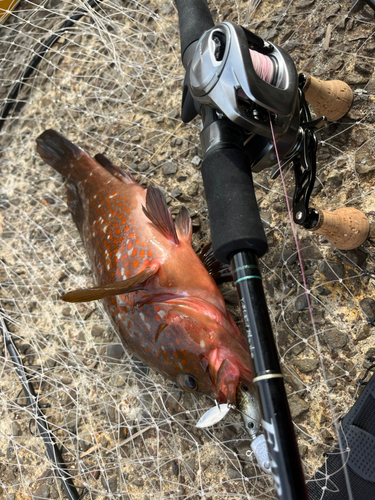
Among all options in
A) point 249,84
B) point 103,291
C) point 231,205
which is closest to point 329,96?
point 249,84

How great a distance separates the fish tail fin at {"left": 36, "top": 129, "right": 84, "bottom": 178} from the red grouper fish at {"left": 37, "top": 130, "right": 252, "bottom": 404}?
0.28 meters

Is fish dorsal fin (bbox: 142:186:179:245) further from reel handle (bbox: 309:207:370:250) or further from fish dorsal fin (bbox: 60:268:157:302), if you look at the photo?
reel handle (bbox: 309:207:370:250)

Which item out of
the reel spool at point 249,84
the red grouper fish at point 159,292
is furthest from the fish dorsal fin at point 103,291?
the reel spool at point 249,84

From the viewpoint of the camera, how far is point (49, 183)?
265cm

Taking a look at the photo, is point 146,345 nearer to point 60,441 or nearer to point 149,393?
point 149,393

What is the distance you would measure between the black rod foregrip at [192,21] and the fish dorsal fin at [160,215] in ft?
1.79

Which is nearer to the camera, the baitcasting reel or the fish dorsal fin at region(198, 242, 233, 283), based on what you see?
the baitcasting reel

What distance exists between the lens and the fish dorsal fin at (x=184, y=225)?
A: 189 cm

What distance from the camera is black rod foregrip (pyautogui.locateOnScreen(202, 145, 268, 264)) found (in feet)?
4.32

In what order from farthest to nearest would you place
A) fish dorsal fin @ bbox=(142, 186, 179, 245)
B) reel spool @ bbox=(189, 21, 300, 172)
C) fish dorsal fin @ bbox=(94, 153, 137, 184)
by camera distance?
1. fish dorsal fin @ bbox=(94, 153, 137, 184)
2. fish dorsal fin @ bbox=(142, 186, 179, 245)
3. reel spool @ bbox=(189, 21, 300, 172)

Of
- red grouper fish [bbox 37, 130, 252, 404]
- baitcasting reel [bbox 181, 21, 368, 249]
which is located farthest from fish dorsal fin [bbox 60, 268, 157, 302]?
baitcasting reel [bbox 181, 21, 368, 249]

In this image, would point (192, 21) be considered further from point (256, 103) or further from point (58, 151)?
point (58, 151)

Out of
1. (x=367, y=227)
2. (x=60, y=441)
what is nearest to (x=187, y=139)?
(x=367, y=227)

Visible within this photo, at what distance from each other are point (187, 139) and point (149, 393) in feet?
4.28
